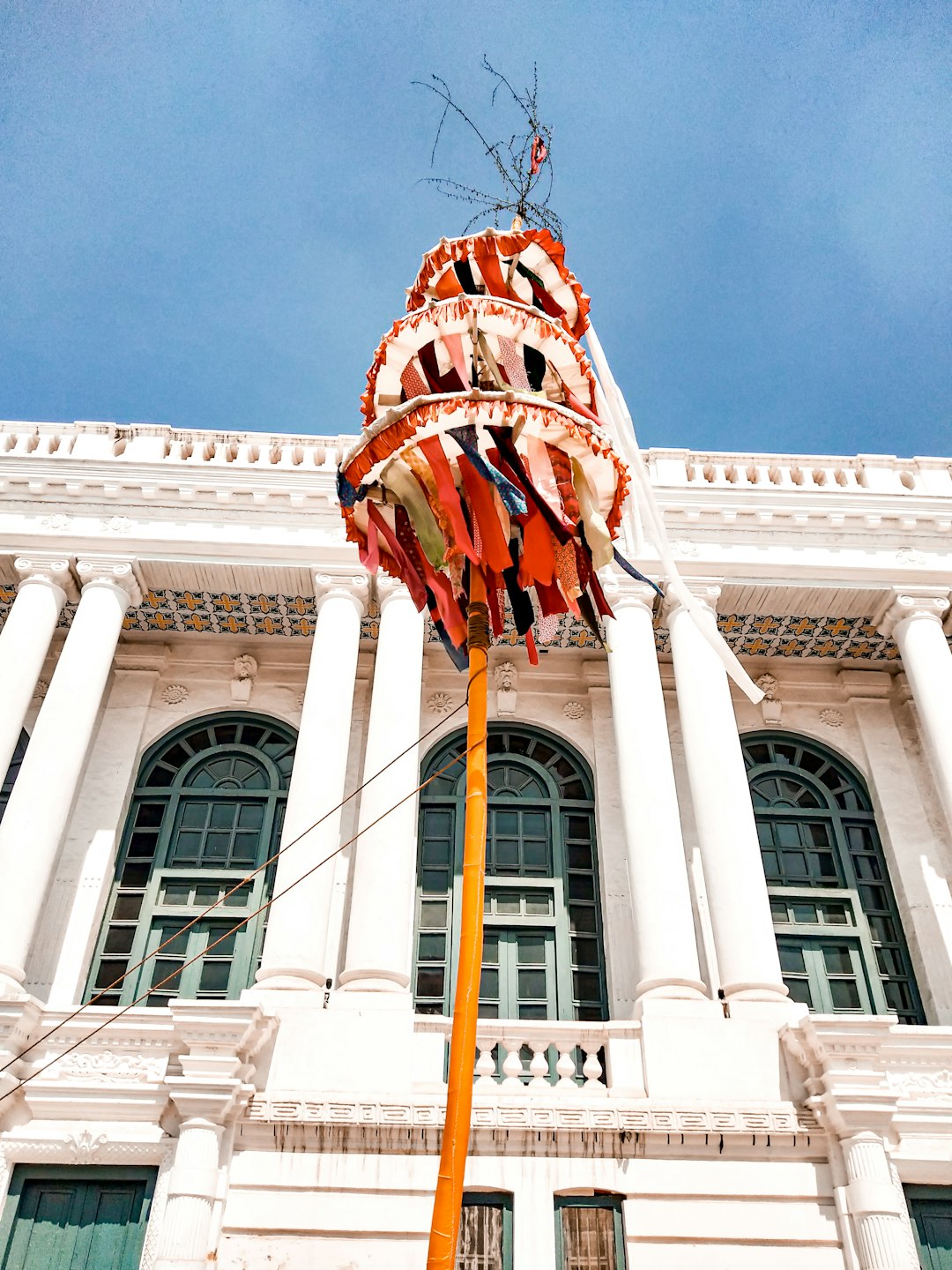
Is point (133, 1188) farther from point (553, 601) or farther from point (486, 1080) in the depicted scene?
point (553, 601)

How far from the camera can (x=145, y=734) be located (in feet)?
57.0

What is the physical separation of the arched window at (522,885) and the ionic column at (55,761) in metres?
5.01

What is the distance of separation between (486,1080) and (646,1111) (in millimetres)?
1652

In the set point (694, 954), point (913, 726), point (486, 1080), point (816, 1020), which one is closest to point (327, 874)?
point (486, 1080)

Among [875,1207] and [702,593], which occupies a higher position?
[702,593]

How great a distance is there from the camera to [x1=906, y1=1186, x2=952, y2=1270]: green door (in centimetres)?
1073

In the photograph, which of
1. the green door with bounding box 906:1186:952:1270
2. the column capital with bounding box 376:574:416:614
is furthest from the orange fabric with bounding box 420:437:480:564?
the green door with bounding box 906:1186:952:1270

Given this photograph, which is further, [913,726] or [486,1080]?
[913,726]

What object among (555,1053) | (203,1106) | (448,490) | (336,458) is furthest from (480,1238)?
(336,458)

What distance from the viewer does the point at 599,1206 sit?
1061 centimetres

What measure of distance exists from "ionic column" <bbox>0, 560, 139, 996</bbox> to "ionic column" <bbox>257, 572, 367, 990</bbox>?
8.98 feet

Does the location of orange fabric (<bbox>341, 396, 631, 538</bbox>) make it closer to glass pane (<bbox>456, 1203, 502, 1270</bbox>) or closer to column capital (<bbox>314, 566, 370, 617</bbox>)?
glass pane (<bbox>456, 1203, 502, 1270</bbox>)

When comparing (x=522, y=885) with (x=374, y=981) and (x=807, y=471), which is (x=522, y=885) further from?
(x=807, y=471)

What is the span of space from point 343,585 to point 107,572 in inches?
134
